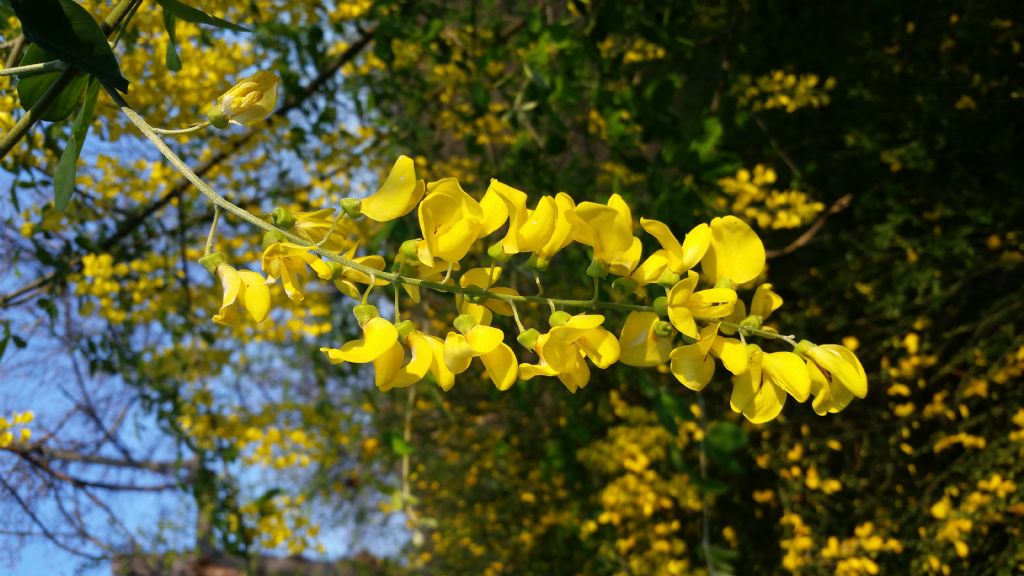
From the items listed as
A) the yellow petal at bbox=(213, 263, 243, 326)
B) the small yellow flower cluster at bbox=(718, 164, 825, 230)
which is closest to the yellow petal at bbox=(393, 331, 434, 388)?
the yellow petal at bbox=(213, 263, 243, 326)

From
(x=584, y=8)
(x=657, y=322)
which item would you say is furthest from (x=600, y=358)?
(x=584, y=8)

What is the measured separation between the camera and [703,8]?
257cm

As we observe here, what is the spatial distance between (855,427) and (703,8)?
1.23 m

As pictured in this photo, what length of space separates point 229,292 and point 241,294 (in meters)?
0.01

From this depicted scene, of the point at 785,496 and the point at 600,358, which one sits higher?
the point at 785,496

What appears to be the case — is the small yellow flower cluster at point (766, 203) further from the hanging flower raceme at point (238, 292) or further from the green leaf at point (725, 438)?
the hanging flower raceme at point (238, 292)

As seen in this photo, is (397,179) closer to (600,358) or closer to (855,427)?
(600,358)

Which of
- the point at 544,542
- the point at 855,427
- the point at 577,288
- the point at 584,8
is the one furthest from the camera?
the point at 544,542

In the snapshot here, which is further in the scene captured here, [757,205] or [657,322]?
[757,205]

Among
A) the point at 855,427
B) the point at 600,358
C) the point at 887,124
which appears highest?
the point at 887,124

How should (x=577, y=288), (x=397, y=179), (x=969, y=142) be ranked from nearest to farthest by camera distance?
(x=397, y=179)
(x=969, y=142)
(x=577, y=288)

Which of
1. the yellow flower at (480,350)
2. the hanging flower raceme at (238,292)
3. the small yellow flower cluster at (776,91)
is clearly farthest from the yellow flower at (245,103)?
the small yellow flower cluster at (776,91)

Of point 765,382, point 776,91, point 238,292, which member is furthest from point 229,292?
point 776,91

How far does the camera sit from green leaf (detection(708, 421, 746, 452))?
60.8 inches
